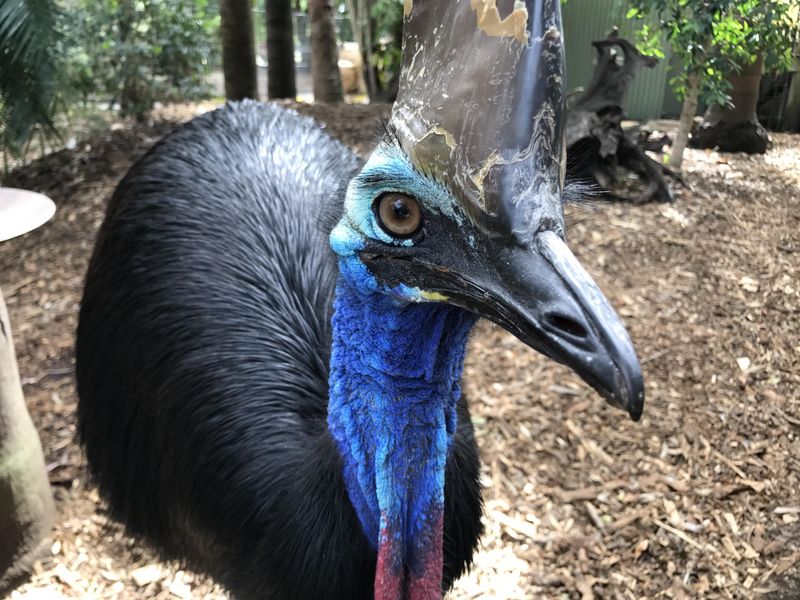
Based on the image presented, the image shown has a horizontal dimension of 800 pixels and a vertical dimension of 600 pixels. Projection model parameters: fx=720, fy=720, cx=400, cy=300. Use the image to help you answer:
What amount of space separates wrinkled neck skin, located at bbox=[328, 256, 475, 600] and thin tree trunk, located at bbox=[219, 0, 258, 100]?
13.3 ft

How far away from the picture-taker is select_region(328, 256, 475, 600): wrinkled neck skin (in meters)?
1.03

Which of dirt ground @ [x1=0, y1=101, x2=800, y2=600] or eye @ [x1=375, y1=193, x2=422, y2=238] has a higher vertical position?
eye @ [x1=375, y1=193, x2=422, y2=238]

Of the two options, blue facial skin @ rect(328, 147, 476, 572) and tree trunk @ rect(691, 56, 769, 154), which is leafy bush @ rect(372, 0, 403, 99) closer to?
tree trunk @ rect(691, 56, 769, 154)

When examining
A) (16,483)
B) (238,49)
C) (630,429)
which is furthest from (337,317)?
(238,49)

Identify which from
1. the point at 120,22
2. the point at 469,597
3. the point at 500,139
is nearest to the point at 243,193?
the point at 500,139

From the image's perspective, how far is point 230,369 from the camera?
5.04ft

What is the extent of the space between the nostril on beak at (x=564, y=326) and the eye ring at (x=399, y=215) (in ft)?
0.78

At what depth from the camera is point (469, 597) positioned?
6.66 ft

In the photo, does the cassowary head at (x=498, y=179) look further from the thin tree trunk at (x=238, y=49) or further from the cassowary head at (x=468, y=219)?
the thin tree trunk at (x=238, y=49)

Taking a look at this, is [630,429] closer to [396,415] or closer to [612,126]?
[396,415]

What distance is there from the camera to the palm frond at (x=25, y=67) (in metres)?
3.18

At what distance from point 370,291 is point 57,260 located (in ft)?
9.00

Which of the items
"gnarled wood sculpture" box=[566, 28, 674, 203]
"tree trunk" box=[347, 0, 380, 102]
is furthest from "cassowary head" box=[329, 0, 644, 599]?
"tree trunk" box=[347, 0, 380, 102]

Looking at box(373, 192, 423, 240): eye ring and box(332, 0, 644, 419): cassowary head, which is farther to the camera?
box(373, 192, 423, 240): eye ring
